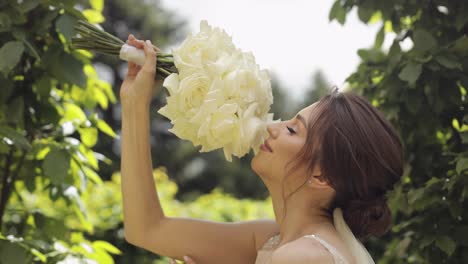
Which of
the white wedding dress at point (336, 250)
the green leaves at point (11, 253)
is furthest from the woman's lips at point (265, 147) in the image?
Result: the green leaves at point (11, 253)

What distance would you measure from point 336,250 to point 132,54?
79 cm

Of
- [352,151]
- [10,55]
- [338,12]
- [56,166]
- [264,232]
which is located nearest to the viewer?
[352,151]

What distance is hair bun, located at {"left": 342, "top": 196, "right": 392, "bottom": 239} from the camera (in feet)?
6.49

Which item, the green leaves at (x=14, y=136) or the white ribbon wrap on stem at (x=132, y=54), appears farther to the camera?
the green leaves at (x=14, y=136)

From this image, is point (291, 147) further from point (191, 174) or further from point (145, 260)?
point (191, 174)

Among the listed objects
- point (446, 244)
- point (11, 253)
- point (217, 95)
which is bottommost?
point (446, 244)

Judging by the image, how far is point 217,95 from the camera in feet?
6.13

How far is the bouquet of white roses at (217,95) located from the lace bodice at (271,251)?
309 millimetres

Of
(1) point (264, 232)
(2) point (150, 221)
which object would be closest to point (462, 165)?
(1) point (264, 232)

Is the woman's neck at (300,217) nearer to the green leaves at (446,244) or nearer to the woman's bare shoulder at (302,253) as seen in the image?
the woman's bare shoulder at (302,253)

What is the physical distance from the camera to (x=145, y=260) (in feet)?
17.2

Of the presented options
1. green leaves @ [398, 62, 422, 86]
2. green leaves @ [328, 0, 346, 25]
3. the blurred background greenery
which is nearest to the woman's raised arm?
the blurred background greenery

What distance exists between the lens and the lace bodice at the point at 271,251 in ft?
5.95

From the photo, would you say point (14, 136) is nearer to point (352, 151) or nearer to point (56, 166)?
point (56, 166)
